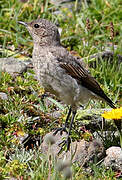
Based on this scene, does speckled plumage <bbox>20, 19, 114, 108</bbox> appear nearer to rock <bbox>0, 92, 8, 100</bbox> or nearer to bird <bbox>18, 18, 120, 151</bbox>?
bird <bbox>18, 18, 120, 151</bbox>

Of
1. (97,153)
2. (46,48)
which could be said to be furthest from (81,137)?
(46,48)

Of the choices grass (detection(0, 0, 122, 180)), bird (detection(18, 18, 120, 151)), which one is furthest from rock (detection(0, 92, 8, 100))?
bird (detection(18, 18, 120, 151))

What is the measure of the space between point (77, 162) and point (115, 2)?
531 cm

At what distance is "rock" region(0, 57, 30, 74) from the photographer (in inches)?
317

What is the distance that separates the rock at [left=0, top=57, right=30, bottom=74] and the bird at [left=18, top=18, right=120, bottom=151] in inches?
53.4

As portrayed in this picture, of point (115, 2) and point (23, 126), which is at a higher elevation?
point (115, 2)

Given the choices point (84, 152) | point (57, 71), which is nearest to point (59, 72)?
point (57, 71)

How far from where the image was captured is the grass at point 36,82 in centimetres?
562

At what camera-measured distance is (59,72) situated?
247 inches

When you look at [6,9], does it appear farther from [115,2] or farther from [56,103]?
[56,103]

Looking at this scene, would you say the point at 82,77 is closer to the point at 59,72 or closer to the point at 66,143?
the point at 59,72

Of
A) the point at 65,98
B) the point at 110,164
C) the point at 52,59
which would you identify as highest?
the point at 52,59

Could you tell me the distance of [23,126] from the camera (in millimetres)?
6613

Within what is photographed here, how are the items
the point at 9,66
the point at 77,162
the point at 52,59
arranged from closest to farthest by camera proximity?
1. the point at 77,162
2. the point at 52,59
3. the point at 9,66
